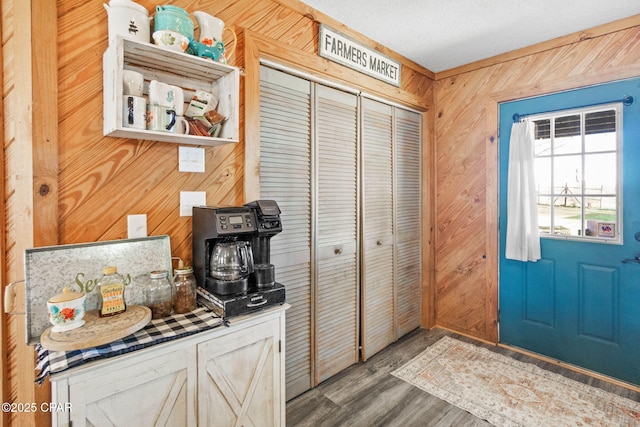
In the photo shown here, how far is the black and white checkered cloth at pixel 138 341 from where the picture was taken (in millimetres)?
985

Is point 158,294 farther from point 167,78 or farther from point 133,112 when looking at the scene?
point 167,78

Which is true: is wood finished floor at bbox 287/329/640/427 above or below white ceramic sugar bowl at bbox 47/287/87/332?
below

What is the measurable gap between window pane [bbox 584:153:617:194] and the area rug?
140cm

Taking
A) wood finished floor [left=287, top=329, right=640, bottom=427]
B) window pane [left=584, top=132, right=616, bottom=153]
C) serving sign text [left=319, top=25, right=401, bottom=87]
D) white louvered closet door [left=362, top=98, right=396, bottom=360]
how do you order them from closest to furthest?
wood finished floor [left=287, top=329, right=640, bottom=427] → serving sign text [left=319, top=25, right=401, bottom=87] → window pane [left=584, top=132, right=616, bottom=153] → white louvered closet door [left=362, top=98, right=396, bottom=360]

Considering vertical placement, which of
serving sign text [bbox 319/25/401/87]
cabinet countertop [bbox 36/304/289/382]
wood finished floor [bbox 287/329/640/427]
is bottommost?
wood finished floor [bbox 287/329/640/427]

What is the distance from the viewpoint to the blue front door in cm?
229

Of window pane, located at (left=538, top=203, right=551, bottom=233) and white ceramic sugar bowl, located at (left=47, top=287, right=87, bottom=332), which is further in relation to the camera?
window pane, located at (left=538, top=203, right=551, bottom=233)

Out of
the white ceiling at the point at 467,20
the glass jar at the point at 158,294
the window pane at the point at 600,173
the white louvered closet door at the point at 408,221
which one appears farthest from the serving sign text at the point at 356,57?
the glass jar at the point at 158,294

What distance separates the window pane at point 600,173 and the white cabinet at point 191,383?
248cm

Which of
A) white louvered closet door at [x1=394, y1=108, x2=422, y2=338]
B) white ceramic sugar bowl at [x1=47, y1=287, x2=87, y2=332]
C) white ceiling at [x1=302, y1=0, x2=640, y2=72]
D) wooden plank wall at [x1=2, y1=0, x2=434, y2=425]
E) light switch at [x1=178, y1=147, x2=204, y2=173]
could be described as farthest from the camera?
white louvered closet door at [x1=394, y1=108, x2=422, y2=338]

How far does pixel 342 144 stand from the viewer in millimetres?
2391

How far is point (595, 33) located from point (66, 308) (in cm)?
349

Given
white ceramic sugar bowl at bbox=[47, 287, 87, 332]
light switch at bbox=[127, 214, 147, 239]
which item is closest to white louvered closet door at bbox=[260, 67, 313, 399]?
light switch at bbox=[127, 214, 147, 239]

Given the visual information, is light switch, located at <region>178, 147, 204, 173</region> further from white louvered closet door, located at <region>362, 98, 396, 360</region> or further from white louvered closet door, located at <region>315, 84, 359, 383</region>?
white louvered closet door, located at <region>362, 98, 396, 360</region>
